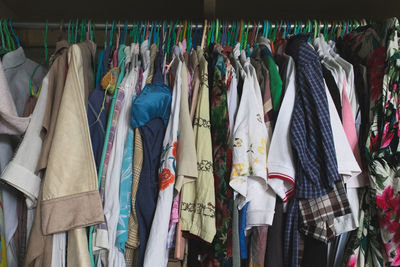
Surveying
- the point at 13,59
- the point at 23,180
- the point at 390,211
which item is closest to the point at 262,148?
the point at 390,211

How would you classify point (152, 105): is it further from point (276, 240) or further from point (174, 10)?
point (174, 10)

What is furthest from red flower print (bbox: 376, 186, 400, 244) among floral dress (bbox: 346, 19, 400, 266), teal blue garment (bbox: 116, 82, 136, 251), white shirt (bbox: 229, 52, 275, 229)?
teal blue garment (bbox: 116, 82, 136, 251)

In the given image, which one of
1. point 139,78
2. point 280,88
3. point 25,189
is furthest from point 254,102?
point 25,189

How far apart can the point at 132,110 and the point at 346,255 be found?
2.12 feet

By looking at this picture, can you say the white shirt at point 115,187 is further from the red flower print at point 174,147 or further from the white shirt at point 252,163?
the white shirt at point 252,163

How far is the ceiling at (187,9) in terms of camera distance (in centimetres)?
113

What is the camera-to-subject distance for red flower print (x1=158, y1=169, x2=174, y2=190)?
67 centimetres

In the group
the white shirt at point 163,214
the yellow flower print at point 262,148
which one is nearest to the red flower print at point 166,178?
the white shirt at point 163,214

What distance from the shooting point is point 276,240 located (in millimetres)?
713

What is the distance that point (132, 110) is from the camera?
0.70m

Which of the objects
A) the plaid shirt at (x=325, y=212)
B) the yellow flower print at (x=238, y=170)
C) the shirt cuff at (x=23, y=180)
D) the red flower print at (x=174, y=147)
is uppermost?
the red flower print at (x=174, y=147)

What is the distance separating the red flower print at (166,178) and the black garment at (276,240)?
0.27 m

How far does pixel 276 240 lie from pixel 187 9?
3.05 feet

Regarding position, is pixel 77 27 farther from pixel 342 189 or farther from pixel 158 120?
pixel 342 189
